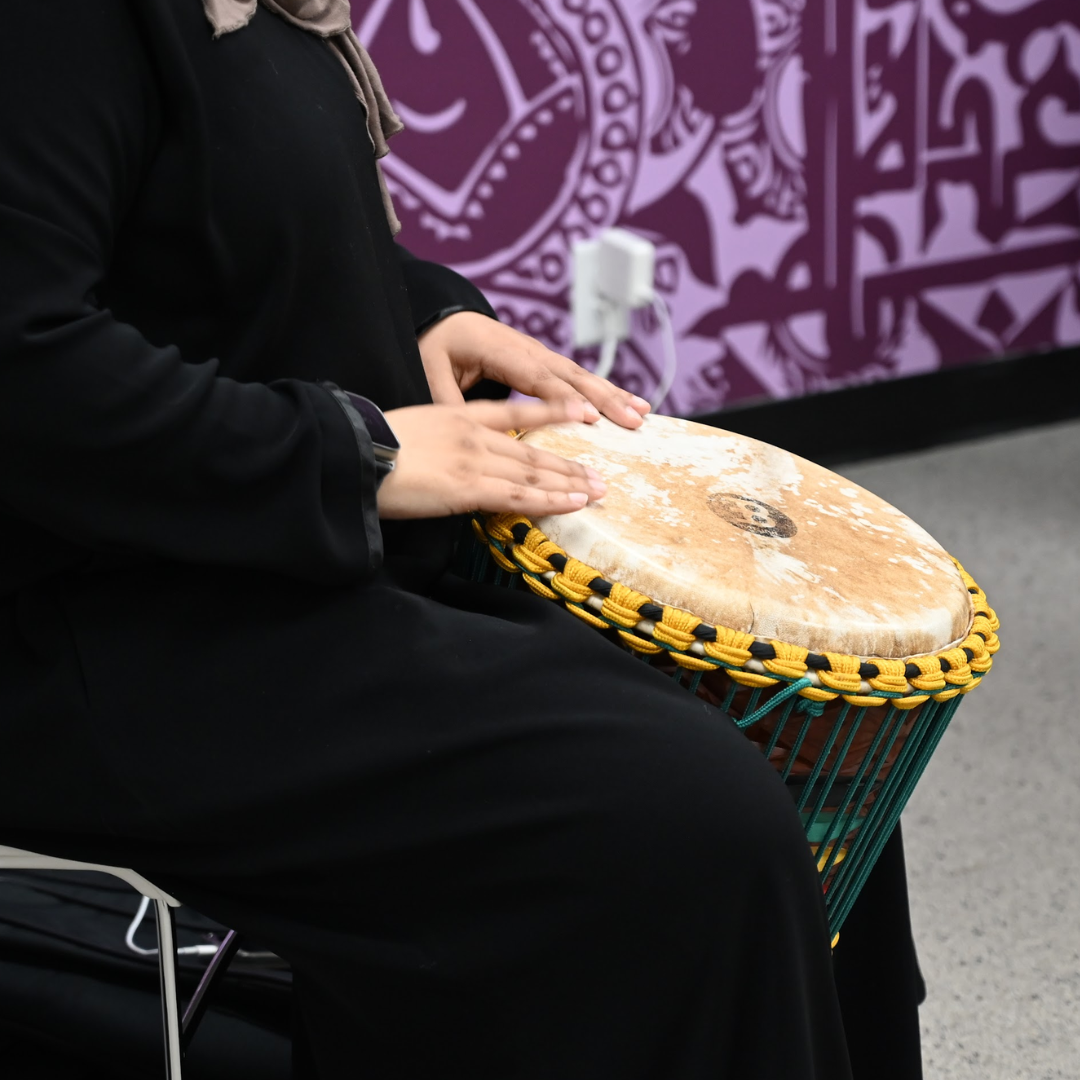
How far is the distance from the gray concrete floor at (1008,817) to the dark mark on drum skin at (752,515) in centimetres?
61

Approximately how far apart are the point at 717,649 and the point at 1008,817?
96 centimetres

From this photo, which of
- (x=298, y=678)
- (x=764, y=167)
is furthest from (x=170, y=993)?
(x=764, y=167)

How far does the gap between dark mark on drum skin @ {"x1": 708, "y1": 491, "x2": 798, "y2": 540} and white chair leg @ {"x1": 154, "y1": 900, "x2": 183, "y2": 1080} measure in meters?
0.47

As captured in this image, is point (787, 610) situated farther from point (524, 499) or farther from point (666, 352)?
point (666, 352)

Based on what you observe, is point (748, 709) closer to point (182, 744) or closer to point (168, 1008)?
point (182, 744)

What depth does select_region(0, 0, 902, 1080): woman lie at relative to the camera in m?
0.68

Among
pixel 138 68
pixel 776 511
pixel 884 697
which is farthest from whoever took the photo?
pixel 776 511

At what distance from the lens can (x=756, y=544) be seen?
867 mm

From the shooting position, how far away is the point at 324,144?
2.60 feet

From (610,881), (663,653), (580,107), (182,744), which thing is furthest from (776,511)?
(580,107)

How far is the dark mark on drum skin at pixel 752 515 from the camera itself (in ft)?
2.93

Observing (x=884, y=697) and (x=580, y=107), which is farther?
(x=580, y=107)

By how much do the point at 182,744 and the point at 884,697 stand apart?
0.43 m

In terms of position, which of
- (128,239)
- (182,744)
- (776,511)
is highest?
(128,239)
